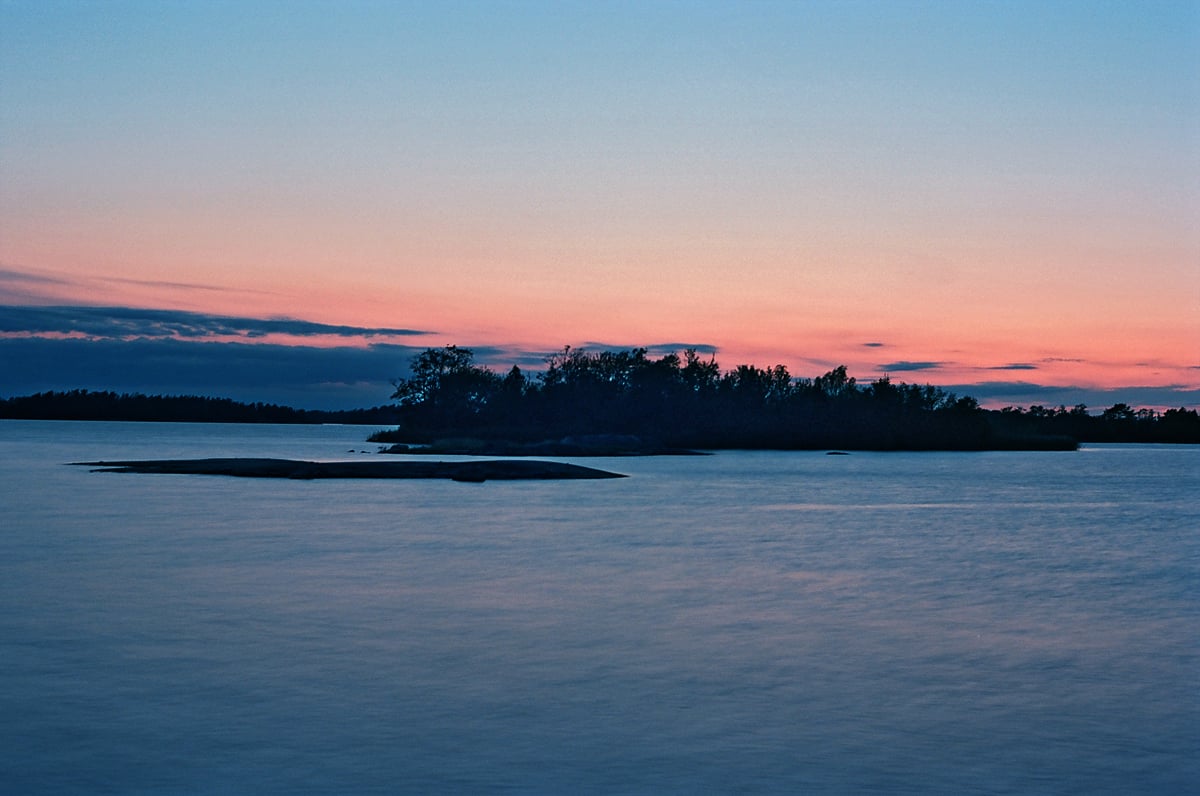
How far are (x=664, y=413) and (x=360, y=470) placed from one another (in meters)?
84.2

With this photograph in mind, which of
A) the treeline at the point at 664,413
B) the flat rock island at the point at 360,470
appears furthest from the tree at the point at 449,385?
the flat rock island at the point at 360,470

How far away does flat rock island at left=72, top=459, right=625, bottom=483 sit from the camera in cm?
5775

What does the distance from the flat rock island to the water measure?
2301cm

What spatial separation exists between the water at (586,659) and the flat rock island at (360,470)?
75.5 ft

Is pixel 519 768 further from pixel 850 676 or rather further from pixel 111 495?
pixel 111 495

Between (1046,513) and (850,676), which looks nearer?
(850,676)

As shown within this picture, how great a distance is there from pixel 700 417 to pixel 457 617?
125535mm

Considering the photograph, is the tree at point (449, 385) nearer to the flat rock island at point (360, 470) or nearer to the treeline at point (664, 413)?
the treeline at point (664, 413)

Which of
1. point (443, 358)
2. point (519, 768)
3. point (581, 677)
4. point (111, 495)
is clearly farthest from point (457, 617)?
point (443, 358)

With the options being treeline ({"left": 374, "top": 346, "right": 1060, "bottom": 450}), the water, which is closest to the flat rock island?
the water

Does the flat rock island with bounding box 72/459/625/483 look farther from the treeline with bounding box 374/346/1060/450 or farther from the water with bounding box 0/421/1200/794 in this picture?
the treeline with bounding box 374/346/1060/450

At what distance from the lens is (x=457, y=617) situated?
17688mm

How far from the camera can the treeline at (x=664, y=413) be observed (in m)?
134

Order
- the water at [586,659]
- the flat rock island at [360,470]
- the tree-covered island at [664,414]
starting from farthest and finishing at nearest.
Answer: the tree-covered island at [664,414] → the flat rock island at [360,470] → the water at [586,659]
